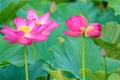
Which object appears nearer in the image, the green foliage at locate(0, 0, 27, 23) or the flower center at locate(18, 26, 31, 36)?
the flower center at locate(18, 26, 31, 36)

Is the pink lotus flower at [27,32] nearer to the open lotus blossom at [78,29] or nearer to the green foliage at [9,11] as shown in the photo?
the open lotus blossom at [78,29]

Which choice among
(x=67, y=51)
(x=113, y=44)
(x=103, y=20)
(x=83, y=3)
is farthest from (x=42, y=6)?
(x=113, y=44)

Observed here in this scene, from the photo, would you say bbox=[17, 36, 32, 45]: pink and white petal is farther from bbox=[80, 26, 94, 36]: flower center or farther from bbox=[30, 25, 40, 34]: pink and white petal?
bbox=[80, 26, 94, 36]: flower center

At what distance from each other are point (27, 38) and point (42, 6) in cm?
201

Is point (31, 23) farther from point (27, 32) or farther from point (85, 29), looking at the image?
point (85, 29)

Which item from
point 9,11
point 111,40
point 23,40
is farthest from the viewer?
point 9,11

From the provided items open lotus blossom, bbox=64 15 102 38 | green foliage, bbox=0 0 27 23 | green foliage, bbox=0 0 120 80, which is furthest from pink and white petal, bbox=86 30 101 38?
green foliage, bbox=0 0 27 23

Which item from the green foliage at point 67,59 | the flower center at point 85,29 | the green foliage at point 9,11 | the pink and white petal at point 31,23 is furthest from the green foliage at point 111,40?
the green foliage at point 9,11

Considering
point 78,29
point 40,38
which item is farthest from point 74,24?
point 40,38

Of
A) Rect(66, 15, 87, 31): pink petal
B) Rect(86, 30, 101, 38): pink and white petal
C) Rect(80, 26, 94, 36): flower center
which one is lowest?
Rect(86, 30, 101, 38): pink and white petal

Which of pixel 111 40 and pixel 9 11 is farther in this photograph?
pixel 9 11

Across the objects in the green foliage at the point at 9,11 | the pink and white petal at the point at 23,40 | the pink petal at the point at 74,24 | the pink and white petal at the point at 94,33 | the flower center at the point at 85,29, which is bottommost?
the pink and white petal at the point at 23,40

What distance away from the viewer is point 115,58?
1.80m

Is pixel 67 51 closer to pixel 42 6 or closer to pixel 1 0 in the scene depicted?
pixel 1 0
